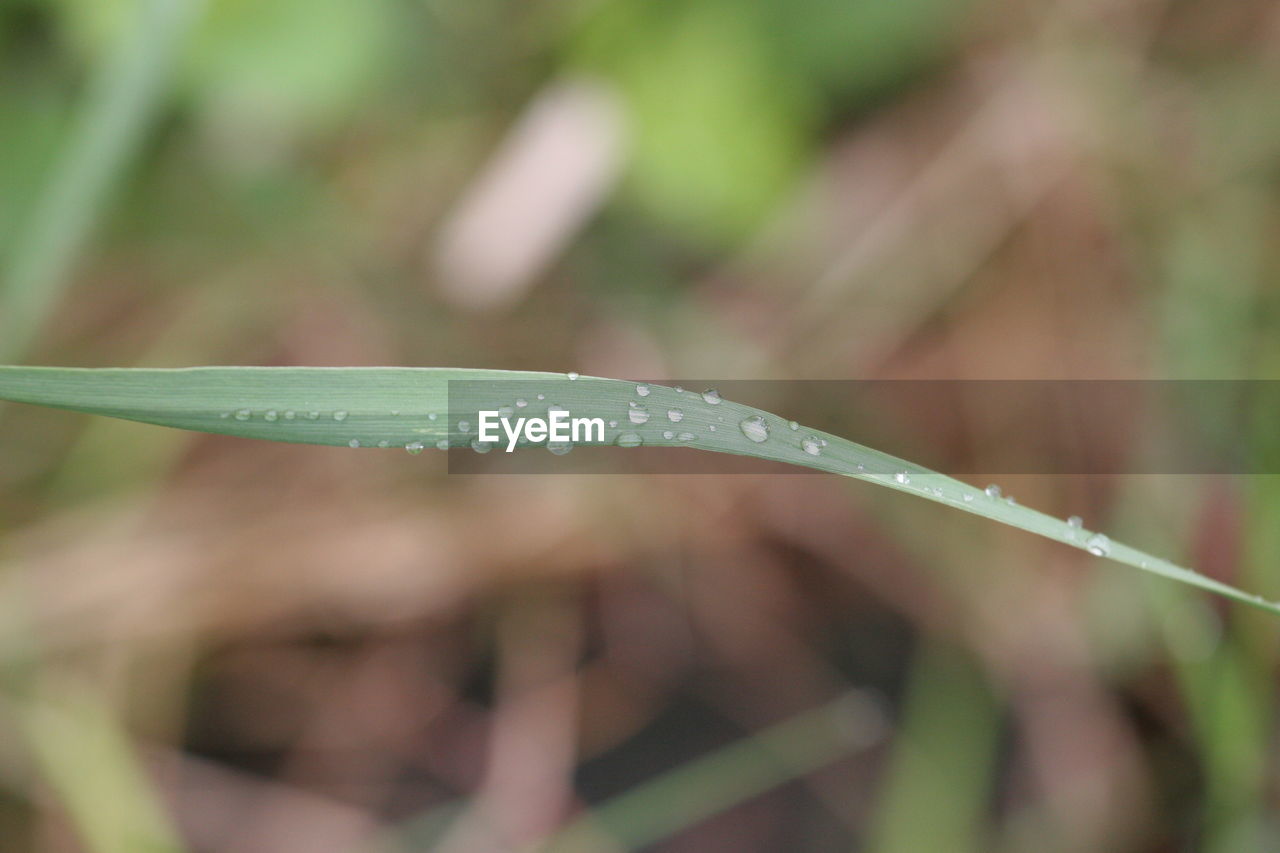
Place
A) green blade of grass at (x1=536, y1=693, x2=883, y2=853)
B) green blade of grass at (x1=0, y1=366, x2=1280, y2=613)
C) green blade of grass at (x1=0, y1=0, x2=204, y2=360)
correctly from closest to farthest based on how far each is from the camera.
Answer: green blade of grass at (x1=0, y1=366, x2=1280, y2=613), green blade of grass at (x1=0, y1=0, x2=204, y2=360), green blade of grass at (x1=536, y1=693, x2=883, y2=853)

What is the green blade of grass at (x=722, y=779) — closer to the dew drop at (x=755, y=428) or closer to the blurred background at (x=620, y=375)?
the blurred background at (x=620, y=375)

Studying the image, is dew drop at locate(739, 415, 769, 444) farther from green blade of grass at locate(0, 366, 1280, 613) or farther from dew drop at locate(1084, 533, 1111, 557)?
dew drop at locate(1084, 533, 1111, 557)

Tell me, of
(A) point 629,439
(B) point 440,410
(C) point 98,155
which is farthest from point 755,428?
(C) point 98,155

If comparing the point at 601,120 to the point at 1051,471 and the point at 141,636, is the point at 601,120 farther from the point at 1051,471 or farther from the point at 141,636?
the point at 141,636

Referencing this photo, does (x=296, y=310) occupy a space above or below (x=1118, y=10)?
below

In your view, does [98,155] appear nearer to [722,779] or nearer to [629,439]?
[629,439]

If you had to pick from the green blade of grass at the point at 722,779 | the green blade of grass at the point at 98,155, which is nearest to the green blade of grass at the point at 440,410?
the green blade of grass at the point at 98,155

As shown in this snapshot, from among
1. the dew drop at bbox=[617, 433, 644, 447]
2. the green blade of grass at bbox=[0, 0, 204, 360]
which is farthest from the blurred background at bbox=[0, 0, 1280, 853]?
the dew drop at bbox=[617, 433, 644, 447]

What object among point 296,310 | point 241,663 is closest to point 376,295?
point 296,310
